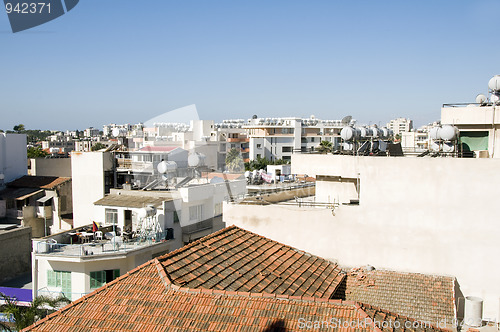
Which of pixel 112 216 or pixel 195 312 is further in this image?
pixel 112 216

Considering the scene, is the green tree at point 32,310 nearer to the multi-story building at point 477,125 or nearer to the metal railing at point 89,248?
the metal railing at point 89,248

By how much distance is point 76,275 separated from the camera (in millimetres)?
→ 15461

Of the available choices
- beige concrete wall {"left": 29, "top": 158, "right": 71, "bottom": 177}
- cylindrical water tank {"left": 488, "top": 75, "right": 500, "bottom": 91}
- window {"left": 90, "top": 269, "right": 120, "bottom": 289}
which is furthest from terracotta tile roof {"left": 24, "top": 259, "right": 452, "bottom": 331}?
beige concrete wall {"left": 29, "top": 158, "right": 71, "bottom": 177}

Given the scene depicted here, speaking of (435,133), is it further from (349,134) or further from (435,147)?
(349,134)

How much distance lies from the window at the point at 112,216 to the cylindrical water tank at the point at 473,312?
14.1 m

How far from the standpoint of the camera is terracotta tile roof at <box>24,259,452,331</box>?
774 centimetres

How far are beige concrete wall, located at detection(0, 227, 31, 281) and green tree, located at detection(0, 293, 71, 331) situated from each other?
7.15 m

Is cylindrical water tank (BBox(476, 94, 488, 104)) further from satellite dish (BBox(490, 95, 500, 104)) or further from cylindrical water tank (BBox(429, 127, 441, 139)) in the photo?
cylindrical water tank (BBox(429, 127, 441, 139))

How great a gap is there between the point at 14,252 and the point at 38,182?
799cm

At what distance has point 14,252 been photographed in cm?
2298

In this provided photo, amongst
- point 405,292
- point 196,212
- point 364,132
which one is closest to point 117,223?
point 196,212

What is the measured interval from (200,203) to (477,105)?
1162 centimetres

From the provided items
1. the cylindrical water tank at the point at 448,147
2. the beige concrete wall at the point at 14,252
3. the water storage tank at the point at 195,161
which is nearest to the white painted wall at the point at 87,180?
the beige concrete wall at the point at 14,252

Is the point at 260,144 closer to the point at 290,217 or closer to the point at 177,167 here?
the point at 177,167
